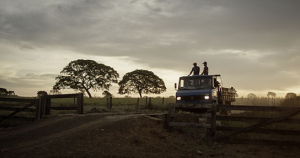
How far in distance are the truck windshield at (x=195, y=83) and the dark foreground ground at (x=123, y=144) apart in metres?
5.10

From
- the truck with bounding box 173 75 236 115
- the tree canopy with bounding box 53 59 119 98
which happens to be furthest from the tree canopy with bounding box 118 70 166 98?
the truck with bounding box 173 75 236 115

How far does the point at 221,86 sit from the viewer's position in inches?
646

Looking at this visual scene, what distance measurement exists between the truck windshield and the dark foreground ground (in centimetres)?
510

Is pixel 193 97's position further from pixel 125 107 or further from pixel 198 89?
pixel 125 107

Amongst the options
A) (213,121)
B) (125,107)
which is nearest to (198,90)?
(213,121)

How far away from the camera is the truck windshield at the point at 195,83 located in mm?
14758

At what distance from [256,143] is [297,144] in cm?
129

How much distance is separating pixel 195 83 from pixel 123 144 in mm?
8699

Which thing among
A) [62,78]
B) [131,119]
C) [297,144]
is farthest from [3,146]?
[62,78]

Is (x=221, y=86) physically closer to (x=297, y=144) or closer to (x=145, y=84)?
(x=297, y=144)

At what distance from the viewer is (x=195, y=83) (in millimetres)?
15047

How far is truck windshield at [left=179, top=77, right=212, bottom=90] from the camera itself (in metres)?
14.8

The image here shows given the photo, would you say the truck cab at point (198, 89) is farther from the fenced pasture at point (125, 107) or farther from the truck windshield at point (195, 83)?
the fenced pasture at point (125, 107)

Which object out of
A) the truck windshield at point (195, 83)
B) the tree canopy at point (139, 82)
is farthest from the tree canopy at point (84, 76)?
the truck windshield at point (195, 83)
